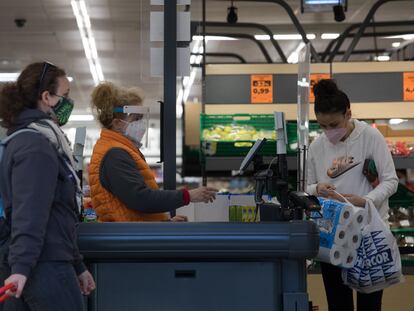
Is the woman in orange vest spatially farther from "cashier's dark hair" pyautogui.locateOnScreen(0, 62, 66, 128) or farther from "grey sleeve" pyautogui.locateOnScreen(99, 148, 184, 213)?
"cashier's dark hair" pyautogui.locateOnScreen(0, 62, 66, 128)

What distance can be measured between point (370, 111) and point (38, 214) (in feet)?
18.5

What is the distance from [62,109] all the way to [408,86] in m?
5.44

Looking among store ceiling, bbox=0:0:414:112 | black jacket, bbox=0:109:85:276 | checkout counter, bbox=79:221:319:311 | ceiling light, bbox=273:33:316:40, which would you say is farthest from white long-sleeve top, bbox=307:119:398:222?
ceiling light, bbox=273:33:316:40

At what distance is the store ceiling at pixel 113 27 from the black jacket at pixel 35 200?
7.20 metres

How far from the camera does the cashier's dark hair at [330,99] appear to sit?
3896 mm

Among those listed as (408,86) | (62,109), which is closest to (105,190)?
(62,109)

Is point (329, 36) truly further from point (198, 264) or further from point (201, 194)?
point (198, 264)

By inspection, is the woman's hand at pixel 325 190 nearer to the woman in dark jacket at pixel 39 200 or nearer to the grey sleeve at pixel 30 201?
the woman in dark jacket at pixel 39 200

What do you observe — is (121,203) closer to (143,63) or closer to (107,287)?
(107,287)

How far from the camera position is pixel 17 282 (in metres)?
2.41

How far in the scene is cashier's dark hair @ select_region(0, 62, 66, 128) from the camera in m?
2.71

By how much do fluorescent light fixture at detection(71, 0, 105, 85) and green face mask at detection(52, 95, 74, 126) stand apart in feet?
22.3

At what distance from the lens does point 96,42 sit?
14.6 meters

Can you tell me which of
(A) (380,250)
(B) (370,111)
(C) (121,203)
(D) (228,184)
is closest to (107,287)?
(C) (121,203)
